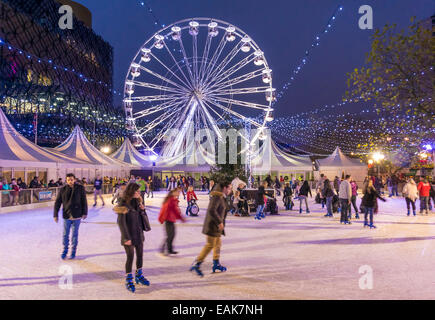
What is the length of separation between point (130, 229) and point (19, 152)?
51.7 feet

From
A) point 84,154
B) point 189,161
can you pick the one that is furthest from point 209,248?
point 189,161

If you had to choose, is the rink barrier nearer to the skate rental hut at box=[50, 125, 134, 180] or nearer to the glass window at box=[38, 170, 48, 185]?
the skate rental hut at box=[50, 125, 134, 180]

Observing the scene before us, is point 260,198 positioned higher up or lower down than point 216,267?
higher up

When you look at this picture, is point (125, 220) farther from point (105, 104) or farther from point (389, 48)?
point (105, 104)

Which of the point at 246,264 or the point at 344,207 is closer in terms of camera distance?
the point at 246,264

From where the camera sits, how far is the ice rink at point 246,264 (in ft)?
15.4

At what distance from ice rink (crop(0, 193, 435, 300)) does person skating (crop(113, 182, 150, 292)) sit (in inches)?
8.7

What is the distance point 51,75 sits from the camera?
5062 centimetres

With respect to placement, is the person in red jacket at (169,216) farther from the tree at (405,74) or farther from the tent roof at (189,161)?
the tent roof at (189,161)

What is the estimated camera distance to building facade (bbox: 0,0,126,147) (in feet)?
143

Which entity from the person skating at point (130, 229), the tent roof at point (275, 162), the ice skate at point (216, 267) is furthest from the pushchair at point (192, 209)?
the tent roof at point (275, 162)

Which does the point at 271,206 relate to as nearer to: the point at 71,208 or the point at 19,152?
the point at 71,208

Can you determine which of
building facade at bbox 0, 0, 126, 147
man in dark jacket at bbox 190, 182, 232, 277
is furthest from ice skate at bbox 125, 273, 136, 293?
building facade at bbox 0, 0, 126, 147

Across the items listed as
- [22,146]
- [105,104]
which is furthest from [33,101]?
[22,146]
